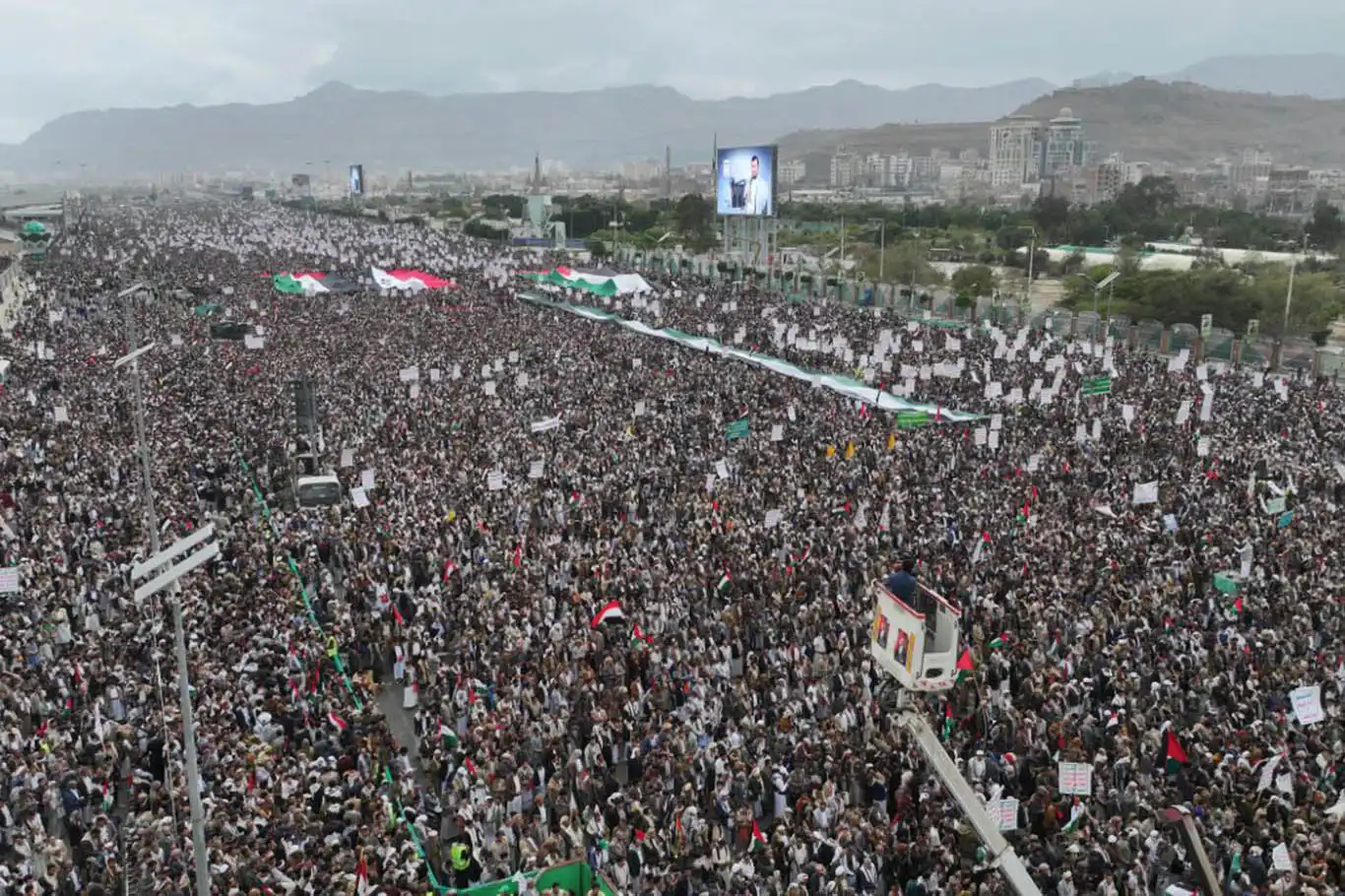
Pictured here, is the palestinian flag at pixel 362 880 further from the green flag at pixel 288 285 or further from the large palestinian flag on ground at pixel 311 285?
the green flag at pixel 288 285

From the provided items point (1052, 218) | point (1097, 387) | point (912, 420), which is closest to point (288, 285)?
point (912, 420)

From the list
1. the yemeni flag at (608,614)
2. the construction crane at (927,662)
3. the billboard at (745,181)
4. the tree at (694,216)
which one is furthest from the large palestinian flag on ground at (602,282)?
the tree at (694,216)

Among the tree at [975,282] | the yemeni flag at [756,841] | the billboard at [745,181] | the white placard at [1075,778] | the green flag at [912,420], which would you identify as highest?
the billboard at [745,181]

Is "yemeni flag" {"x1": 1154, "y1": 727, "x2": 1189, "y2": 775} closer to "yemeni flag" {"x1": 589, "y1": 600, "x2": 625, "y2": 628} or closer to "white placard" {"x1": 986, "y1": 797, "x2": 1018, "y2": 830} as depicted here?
"white placard" {"x1": 986, "y1": 797, "x2": 1018, "y2": 830}

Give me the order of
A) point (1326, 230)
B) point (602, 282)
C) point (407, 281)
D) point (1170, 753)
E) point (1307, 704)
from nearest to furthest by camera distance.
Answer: point (1170, 753) → point (1307, 704) → point (602, 282) → point (407, 281) → point (1326, 230)

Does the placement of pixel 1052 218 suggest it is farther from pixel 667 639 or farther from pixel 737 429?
pixel 667 639

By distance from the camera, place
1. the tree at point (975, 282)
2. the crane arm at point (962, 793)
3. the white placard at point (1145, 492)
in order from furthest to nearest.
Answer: the tree at point (975, 282) → the white placard at point (1145, 492) → the crane arm at point (962, 793)

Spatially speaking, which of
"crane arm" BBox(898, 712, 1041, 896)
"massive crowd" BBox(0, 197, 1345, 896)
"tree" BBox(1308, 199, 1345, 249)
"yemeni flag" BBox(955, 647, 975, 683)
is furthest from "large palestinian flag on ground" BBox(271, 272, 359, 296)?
"tree" BBox(1308, 199, 1345, 249)
